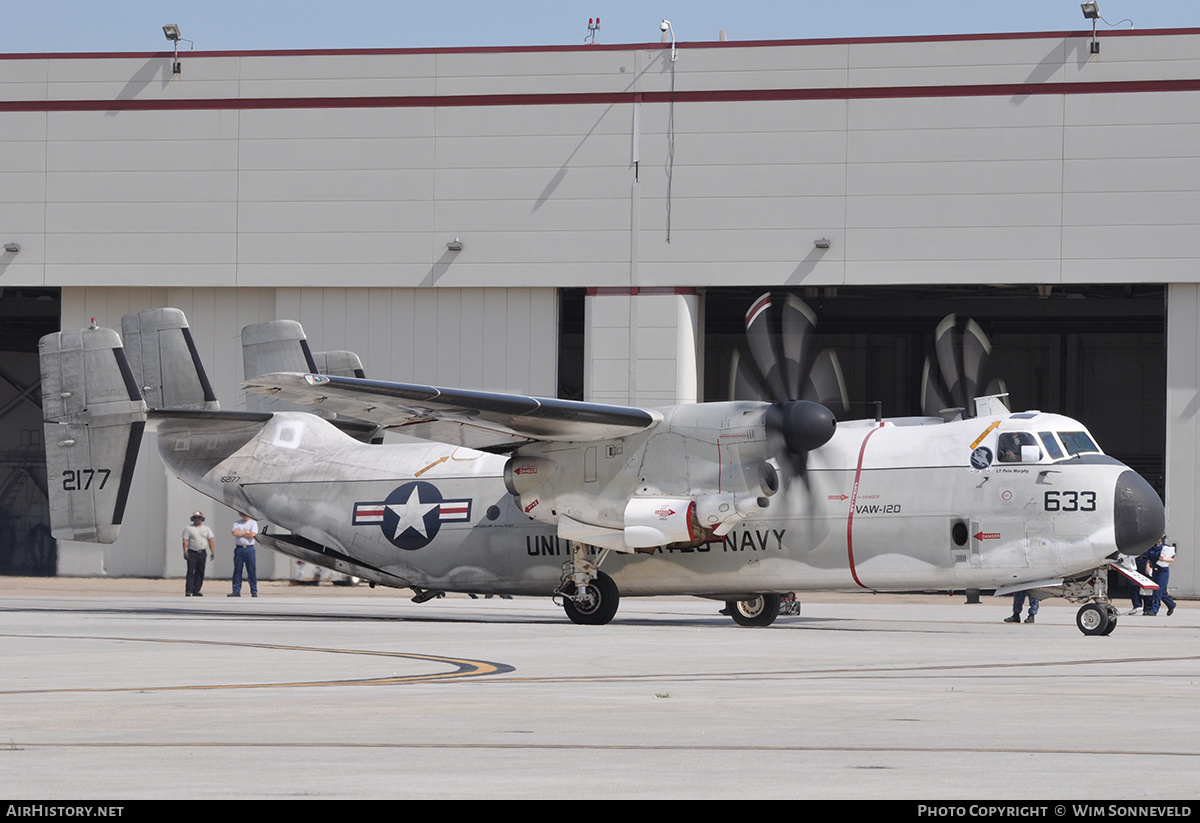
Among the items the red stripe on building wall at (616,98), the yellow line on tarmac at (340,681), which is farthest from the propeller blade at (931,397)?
the red stripe on building wall at (616,98)

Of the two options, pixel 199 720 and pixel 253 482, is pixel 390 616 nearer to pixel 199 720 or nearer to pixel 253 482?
pixel 253 482

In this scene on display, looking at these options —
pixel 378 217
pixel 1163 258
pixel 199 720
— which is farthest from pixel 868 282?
pixel 199 720

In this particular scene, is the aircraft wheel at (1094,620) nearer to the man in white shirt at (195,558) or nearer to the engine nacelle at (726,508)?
the engine nacelle at (726,508)

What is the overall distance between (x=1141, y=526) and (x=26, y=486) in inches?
1666

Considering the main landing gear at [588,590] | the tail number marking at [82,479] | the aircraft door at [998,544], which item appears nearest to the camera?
the aircraft door at [998,544]

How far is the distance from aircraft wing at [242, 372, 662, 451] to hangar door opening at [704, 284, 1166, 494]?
1667cm

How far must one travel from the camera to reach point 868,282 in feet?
116

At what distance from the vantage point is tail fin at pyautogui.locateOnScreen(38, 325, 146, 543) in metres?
23.5

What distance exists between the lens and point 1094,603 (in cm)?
1961

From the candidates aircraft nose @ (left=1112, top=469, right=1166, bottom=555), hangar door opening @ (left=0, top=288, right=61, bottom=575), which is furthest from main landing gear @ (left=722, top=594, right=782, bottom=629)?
hangar door opening @ (left=0, top=288, right=61, bottom=575)

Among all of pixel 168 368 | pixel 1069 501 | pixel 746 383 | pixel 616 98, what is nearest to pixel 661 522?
pixel 746 383

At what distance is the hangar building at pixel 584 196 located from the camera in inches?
1355

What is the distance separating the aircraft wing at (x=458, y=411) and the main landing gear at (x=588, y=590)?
1892 mm

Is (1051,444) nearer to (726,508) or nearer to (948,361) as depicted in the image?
(948,361)
